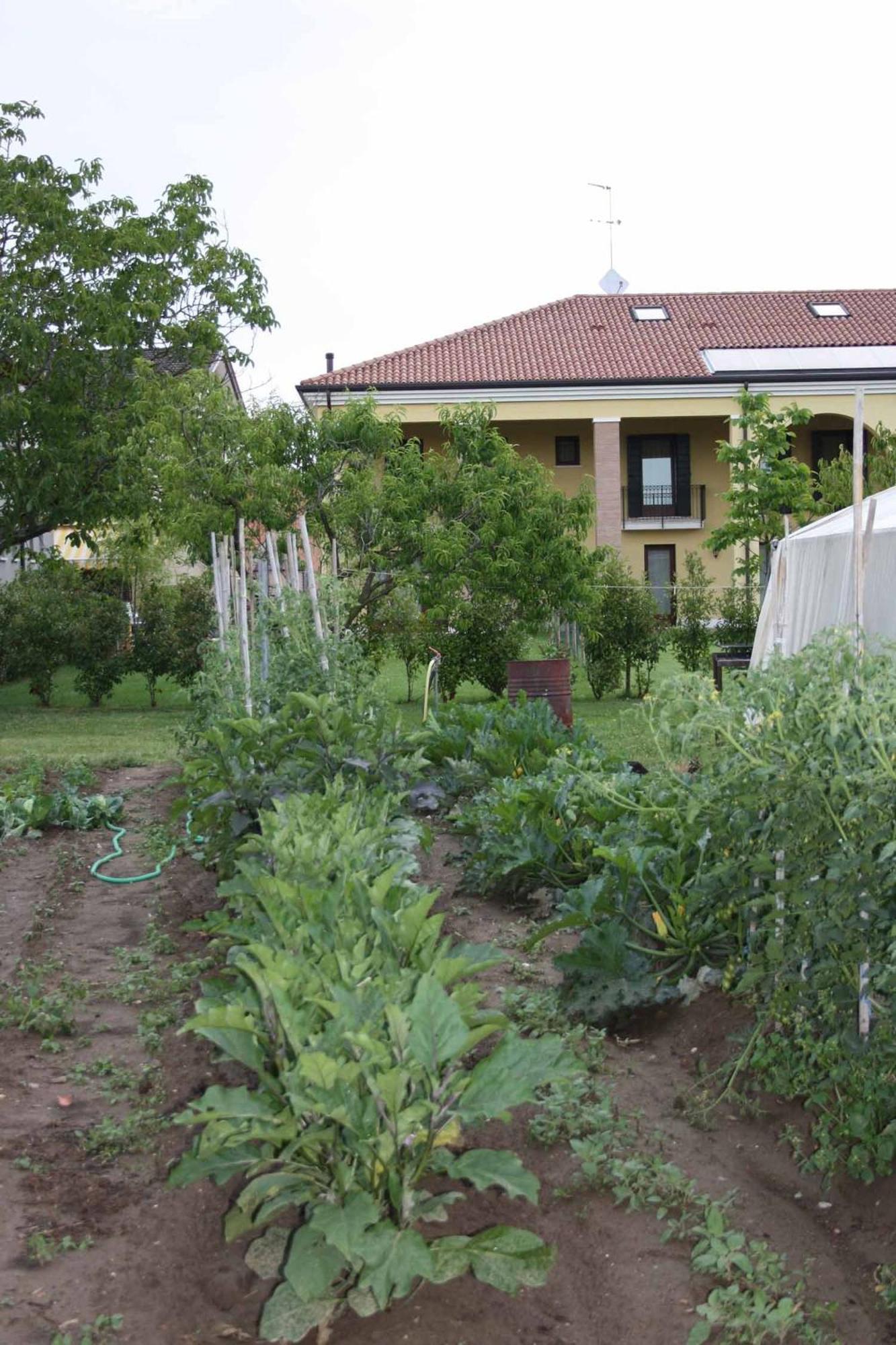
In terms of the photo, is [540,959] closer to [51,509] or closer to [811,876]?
[811,876]

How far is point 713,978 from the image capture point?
4586 millimetres

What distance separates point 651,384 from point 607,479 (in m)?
2.36

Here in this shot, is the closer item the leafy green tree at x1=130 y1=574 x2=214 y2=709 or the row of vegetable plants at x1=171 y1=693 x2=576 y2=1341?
the row of vegetable plants at x1=171 y1=693 x2=576 y2=1341

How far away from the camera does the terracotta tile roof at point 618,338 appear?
30.5 m

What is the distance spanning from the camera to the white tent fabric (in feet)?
22.1

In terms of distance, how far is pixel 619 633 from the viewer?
59.4 feet

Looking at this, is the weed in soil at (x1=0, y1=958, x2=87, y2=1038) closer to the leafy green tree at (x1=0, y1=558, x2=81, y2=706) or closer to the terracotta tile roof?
the leafy green tree at (x1=0, y1=558, x2=81, y2=706)

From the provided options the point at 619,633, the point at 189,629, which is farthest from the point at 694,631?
the point at 189,629

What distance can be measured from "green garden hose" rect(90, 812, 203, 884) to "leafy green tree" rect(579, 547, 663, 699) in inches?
396

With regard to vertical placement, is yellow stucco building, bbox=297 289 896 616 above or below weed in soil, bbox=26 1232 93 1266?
above

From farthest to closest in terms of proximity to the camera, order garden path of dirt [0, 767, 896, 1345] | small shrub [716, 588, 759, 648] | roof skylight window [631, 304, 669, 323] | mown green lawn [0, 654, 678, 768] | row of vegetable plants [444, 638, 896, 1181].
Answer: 1. roof skylight window [631, 304, 669, 323]
2. small shrub [716, 588, 759, 648]
3. mown green lawn [0, 654, 678, 768]
4. row of vegetable plants [444, 638, 896, 1181]
5. garden path of dirt [0, 767, 896, 1345]

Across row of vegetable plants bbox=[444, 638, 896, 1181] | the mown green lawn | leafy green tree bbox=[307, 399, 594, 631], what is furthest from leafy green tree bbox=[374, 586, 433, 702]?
row of vegetable plants bbox=[444, 638, 896, 1181]

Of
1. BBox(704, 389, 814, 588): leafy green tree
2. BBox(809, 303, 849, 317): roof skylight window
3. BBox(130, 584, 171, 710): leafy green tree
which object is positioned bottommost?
BBox(130, 584, 171, 710): leafy green tree

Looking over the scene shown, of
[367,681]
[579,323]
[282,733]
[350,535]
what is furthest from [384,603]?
[579,323]
